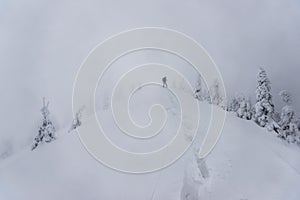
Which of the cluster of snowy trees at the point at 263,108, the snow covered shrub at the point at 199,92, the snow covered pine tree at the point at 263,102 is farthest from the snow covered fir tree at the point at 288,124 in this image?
the snow covered shrub at the point at 199,92

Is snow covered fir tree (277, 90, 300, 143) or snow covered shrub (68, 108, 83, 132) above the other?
snow covered shrub (68, 108, 83, 132)

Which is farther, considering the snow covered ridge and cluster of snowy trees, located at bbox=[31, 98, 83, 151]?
cluster of snowy trees, located at bbox=[31, 98, 83, 151]

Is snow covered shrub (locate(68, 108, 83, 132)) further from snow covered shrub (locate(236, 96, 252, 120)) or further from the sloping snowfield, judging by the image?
snow covered shrub (locate(236, 96, 252, 120))

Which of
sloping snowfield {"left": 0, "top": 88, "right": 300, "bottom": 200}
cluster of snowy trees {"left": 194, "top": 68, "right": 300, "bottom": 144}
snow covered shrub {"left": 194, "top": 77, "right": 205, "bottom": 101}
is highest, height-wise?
snow covered shrub {"left": 194, "top": 77, "right": 205, "bottom": 101}

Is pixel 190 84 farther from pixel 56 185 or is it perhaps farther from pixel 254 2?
pixel 56 185

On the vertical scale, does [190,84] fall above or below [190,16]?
below

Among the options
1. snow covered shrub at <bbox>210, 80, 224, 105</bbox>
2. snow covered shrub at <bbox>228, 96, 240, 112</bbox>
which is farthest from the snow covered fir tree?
snow covered shrub at <bbox>210, 80, 224, 105</bbox>

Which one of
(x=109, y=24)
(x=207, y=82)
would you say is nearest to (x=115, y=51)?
(x=109, y=24)
